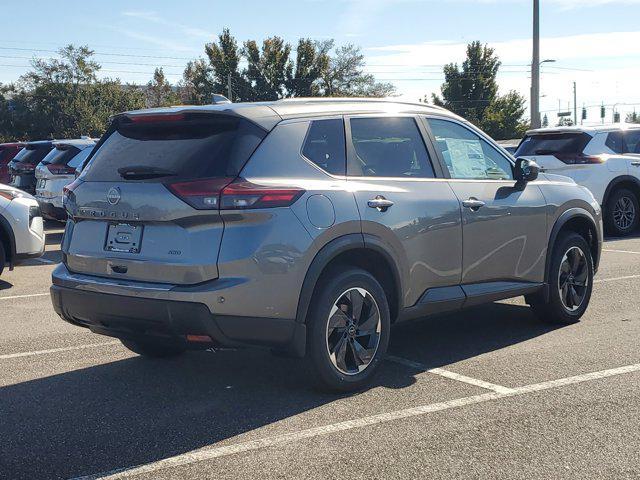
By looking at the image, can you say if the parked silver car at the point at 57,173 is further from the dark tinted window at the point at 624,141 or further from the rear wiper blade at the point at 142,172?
the rear wiper blade at the point at 142,172

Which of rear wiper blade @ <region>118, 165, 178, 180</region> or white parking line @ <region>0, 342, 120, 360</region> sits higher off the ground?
rear wiper blade @ <region>118, 165, 178, 180</region>

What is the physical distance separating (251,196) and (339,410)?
135cm

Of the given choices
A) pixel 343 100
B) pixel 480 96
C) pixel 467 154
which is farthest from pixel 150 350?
pixel 480 96

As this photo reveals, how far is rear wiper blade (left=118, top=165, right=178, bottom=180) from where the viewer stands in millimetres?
4934

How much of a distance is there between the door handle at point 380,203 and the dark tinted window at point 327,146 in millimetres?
261

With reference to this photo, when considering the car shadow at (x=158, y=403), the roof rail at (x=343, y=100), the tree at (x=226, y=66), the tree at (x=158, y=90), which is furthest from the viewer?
the tree at (x=158, y=90)

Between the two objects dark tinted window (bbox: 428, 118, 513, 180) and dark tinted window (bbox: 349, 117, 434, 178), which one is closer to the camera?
dark tinted window (bbox: 349, 117, 434, 178)

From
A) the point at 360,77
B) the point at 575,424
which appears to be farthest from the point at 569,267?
the point at 360,77

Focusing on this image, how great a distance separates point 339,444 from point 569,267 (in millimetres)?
3608

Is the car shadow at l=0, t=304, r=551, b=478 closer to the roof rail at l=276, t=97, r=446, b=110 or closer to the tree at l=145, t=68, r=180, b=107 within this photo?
the roof rail at l=276, t=97, r=446, b=110

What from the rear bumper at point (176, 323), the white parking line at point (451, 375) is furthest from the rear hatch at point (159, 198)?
the white parking line at point (451, 375)

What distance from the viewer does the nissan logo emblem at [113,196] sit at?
5043 millimetres

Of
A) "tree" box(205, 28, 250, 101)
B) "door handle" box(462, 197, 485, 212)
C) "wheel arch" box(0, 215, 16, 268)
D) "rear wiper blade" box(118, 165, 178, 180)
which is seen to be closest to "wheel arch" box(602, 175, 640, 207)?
"door handle" box(462, 197, 485, 212)

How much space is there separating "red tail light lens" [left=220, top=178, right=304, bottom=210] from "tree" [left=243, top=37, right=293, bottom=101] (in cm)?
6275
